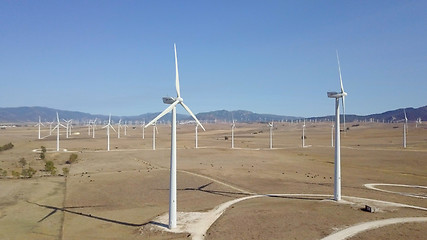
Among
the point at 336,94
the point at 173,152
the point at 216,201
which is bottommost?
the point at 216,201

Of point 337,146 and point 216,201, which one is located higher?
point 337,146

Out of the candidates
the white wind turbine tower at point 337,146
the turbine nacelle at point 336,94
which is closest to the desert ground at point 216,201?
the white wind turbine tower at point 337,146

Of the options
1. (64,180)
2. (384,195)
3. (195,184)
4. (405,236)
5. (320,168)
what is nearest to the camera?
(405,236)

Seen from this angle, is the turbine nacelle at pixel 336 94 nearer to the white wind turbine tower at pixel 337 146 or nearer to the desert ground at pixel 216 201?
the white wind turbine tower at pixel 337 146

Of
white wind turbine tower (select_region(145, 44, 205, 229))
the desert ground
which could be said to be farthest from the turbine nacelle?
white wind turbine tower (select_region(145, 44, 205, 229))

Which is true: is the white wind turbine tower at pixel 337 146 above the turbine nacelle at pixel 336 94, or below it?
below

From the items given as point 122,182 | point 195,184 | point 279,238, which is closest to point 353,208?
point 279,238

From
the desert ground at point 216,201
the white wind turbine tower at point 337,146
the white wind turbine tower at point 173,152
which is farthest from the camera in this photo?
the white wind turbine tower at point 337,146

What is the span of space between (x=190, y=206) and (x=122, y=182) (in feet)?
55.6

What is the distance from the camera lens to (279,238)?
24.4m

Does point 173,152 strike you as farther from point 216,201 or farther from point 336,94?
point 336,94

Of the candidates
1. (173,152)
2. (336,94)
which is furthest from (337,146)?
(173,152)

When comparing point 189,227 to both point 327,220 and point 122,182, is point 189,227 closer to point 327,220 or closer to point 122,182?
point 327,220

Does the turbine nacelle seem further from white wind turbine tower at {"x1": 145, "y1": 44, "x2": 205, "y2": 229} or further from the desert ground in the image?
white wind turbine tower at {"x1": 145, "y1": 44, "x2": 205, "y2": 229}
